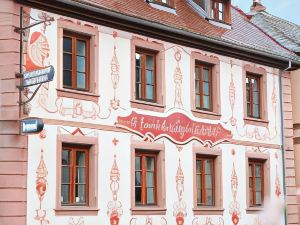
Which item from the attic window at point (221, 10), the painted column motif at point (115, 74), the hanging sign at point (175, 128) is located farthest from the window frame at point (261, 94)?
the painted column motif at point (115, 74)

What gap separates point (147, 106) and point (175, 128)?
125 centimetres

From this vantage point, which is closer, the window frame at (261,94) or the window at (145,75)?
the window at (145,75)

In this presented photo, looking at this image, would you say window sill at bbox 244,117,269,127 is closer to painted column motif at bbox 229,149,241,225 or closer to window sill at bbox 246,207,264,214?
painted column motif at bbox 229,149,241,225

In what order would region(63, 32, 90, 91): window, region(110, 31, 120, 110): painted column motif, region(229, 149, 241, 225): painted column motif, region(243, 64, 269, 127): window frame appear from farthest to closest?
region(243, 64, 269, 127): window frame < region(229, 149, 241, 225): painted column motif < region(110, 31, 120, 110): painted column motif < region(63, 32, 90, 91): window

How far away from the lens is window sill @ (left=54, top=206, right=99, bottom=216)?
1797 centimetres

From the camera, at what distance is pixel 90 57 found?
64.3 ft

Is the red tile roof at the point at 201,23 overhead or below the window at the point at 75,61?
overhead

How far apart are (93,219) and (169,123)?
4027 mm

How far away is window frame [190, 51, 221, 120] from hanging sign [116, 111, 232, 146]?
30 centimetres

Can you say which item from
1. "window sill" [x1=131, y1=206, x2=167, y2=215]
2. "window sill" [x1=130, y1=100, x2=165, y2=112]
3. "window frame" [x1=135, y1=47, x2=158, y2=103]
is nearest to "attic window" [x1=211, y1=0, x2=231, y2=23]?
"window frame" [x1=135, y1=47, x2=158, y2=103]

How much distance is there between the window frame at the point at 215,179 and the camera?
21.9 m

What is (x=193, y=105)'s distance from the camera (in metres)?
22.3

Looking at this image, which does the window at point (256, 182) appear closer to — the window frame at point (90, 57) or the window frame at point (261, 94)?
the window frame at point (261, 94)

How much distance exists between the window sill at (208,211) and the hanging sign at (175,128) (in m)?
1.94
